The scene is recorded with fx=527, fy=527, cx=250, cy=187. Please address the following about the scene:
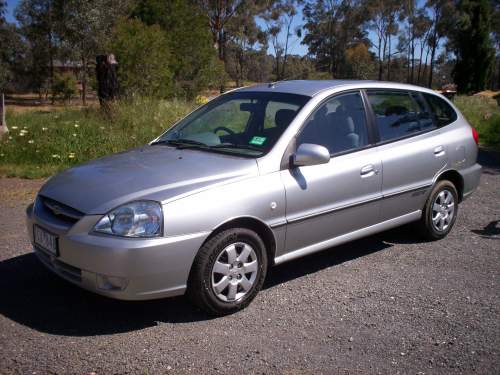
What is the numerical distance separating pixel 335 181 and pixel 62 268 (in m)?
2.19

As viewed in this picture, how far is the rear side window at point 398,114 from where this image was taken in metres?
4.94

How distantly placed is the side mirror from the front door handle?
2.01ft

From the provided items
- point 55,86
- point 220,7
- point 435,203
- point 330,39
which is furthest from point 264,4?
point 435,203

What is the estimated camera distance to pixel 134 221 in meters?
3.41

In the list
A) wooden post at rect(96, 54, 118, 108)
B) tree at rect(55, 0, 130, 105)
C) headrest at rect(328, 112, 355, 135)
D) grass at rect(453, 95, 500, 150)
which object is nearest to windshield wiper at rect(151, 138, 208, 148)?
headrest at rect(328, 112, 355, 135)

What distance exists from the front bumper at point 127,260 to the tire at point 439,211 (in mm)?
2787

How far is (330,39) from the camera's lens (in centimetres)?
5344

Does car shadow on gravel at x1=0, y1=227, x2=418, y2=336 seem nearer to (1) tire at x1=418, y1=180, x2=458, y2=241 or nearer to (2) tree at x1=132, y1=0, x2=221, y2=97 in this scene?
(1) tire at x1=418, y1=180, x2=458, y2=241

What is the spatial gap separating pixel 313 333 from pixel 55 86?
38.7m

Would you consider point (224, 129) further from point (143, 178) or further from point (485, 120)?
point (485, 120)

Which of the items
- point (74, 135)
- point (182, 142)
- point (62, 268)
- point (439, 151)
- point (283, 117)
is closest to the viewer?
point (62, 268)

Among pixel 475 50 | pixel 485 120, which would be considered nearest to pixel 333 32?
pixel 475 50

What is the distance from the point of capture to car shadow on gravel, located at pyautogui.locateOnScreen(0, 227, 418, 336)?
3.64 meters

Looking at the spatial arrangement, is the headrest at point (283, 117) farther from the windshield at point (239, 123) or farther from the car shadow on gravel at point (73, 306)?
the car shadow on gravel at point (73, 306)
